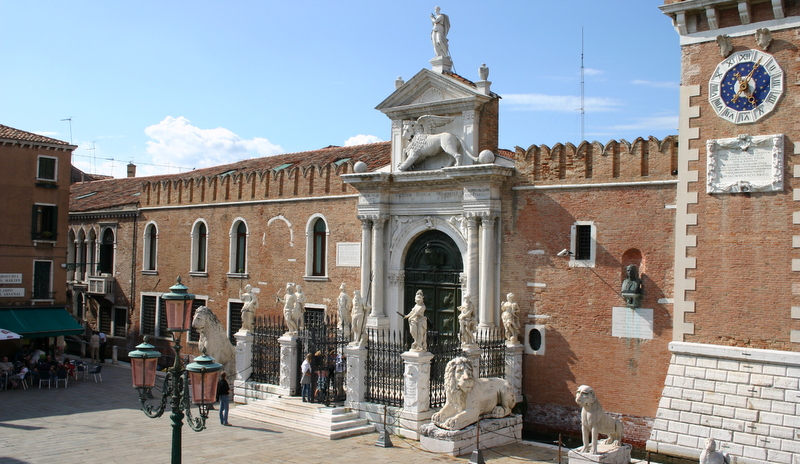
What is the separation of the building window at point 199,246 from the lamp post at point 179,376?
52.0 feet

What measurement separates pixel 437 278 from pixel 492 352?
119 inches

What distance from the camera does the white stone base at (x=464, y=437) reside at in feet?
48.3

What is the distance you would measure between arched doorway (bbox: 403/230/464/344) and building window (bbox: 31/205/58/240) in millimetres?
13349

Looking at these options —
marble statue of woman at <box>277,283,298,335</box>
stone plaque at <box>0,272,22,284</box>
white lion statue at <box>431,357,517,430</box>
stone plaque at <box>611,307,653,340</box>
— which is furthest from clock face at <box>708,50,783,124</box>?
stone plaque at <box>0,272,22,284</box>

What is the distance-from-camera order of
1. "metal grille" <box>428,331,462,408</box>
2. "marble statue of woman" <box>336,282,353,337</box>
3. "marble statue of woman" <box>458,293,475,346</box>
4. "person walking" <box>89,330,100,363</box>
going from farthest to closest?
"person walking" <box>89,330,100,363</box>, "marble statue of woman" <box>336,282,353,337</box>, "metal grille" <box>428,331,462,408</box>, "marble statue of woman" <box>458,293,475,346</box>

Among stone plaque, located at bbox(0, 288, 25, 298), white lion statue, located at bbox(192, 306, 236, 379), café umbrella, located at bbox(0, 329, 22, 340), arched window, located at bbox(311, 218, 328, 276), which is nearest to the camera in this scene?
white lion statue, located at bbox(192, 306, 236, 379)

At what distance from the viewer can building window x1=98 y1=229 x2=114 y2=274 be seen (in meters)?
29.4

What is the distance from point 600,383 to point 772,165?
5.71 meters

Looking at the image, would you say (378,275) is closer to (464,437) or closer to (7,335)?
(464,437)

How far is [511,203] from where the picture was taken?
59.7 feet

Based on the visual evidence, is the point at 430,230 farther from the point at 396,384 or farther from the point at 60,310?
the point at 60,310

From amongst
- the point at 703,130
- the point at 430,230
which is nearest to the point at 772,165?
the point at 703,130

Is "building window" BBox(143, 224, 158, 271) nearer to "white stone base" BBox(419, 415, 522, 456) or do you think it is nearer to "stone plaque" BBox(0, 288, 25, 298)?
"stone plaque" BBox(0, 288, 25, 298)

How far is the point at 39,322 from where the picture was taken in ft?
82.5
